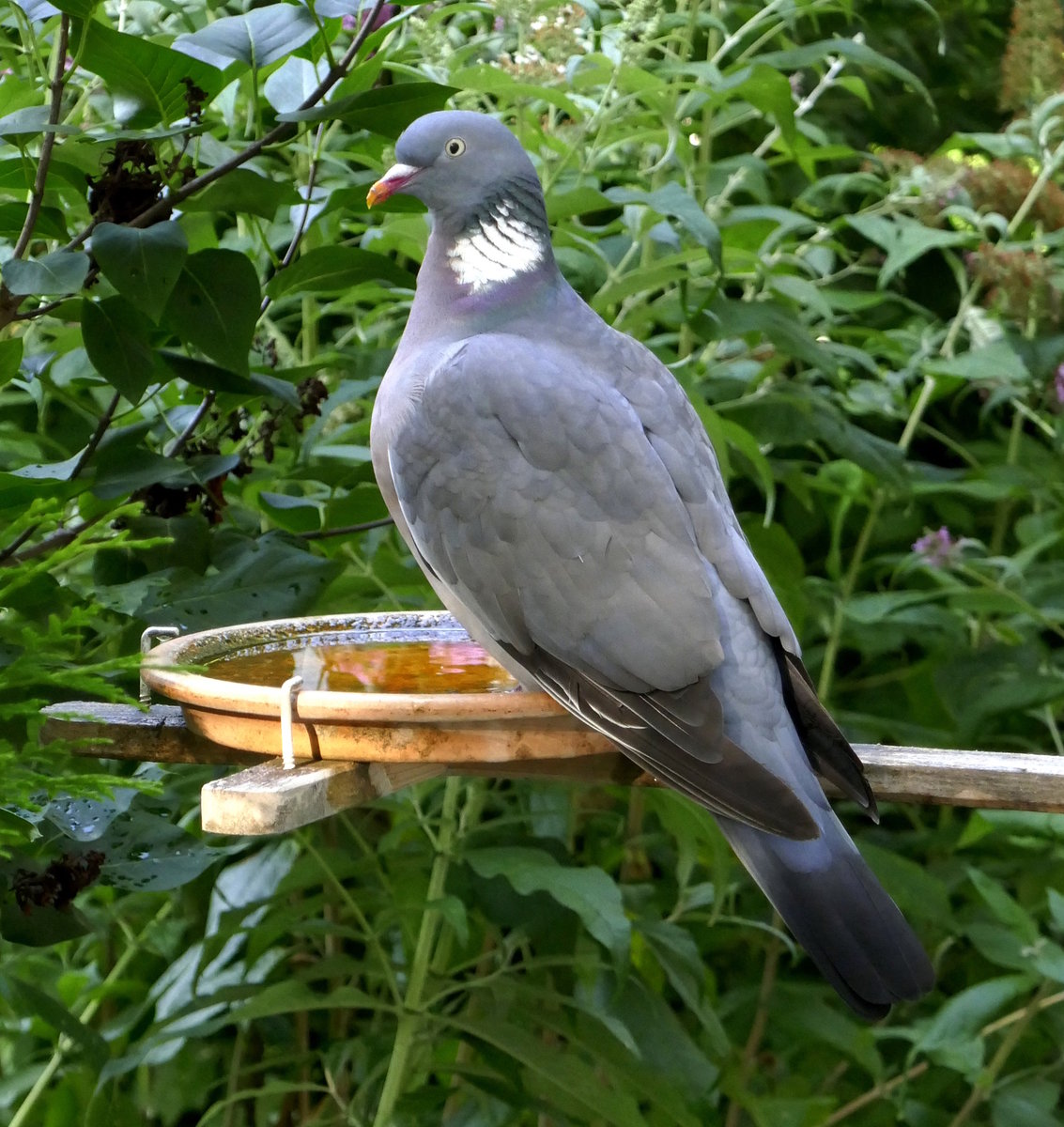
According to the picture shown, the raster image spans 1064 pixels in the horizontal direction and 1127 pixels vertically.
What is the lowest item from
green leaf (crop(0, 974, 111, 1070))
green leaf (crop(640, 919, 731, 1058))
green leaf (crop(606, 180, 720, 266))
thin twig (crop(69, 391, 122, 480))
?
green leaf (crop(640, 919, 731, 1058))

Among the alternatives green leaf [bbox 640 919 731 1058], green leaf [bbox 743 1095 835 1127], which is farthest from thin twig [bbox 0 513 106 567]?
green leaf [bbox 743 1095 835 1127]

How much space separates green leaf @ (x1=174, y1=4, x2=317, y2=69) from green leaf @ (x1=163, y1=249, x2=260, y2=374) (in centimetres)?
14

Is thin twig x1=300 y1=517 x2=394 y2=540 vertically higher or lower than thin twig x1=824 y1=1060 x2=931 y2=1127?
higher

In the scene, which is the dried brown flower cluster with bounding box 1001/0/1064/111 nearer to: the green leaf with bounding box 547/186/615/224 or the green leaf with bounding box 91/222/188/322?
the green leaf with bounding box 547/186/615/224

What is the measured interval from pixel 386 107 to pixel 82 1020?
1.13 metres

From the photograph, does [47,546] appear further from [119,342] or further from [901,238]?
[901,238]

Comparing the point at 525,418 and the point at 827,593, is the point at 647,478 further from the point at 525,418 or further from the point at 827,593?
the point at 827,593

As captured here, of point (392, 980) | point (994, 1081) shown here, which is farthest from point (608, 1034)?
point (994, 1081)

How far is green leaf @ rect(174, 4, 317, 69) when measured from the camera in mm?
1045

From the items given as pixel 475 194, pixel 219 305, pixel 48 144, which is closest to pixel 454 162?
pixel 475 194

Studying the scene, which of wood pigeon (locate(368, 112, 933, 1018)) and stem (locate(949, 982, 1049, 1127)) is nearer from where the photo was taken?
wood pigeon (locate(368, 112, 933, 1018))

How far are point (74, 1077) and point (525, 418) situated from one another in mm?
1035

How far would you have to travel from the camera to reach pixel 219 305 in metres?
1.11

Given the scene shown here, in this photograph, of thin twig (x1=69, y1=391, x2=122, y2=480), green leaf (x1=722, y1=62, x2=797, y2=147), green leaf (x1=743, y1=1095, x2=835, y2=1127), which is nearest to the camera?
thin twig (x1=69, y1=391, x2=122, y2=480)
